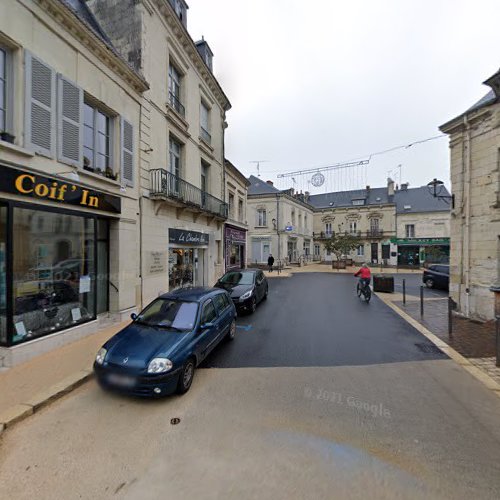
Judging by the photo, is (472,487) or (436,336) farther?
(436,336)

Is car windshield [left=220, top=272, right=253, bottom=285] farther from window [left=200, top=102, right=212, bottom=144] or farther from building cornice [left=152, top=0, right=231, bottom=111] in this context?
building cornice [left=152, top=0, right=231, bottom=111]

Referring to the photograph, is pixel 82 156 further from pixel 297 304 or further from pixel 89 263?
pixel 297 304

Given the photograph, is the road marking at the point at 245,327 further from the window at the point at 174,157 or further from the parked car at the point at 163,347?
the window at the point at 174,157

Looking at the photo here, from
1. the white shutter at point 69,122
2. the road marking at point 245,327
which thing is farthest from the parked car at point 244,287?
the white shutter at point 69,122

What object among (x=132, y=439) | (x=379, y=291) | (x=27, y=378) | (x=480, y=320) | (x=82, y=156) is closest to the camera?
(x=132, y=439)

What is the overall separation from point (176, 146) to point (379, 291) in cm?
1128

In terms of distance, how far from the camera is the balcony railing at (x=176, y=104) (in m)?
9.34

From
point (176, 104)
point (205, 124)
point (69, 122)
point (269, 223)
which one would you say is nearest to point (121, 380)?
point (69, 122)

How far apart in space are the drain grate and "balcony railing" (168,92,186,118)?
10202mm

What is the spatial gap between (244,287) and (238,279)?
72 centimetres

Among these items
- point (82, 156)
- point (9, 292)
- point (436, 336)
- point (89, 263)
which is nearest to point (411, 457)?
point (436, 336)

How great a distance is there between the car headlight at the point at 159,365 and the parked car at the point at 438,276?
14.9m

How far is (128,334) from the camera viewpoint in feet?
13.4

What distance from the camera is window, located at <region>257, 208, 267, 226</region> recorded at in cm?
2916
